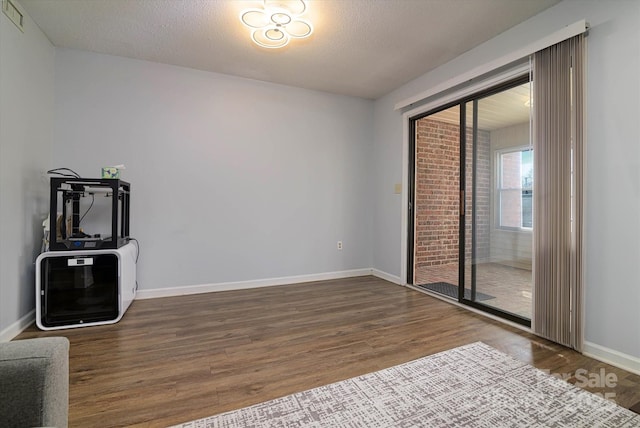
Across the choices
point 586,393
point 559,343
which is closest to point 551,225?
point 559,343

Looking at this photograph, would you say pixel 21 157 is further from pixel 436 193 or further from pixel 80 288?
pixel 436 193

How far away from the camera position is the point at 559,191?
87.8 inches

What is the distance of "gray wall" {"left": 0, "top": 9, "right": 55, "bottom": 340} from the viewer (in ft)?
7.29

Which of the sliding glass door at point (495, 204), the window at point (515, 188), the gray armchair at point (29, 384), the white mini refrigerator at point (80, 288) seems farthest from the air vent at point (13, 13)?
the window at point (515, 188)

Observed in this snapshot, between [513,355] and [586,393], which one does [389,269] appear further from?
[586,393]

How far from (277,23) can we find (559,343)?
3280 millimetres

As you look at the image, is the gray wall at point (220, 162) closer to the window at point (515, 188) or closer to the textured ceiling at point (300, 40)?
the textured ceiling at point (300, 40)

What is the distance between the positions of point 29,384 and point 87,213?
2781 mm

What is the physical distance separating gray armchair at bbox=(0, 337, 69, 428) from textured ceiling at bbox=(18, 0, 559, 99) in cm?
248

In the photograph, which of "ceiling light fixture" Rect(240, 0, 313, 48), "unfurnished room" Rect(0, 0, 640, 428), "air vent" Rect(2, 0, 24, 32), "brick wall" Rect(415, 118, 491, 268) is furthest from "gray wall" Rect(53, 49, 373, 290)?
"ceiling light fixture" Rect(240, 0, 313, 48)

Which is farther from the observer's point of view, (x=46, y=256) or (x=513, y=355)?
(x=46, y=256)

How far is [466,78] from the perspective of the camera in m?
2.94

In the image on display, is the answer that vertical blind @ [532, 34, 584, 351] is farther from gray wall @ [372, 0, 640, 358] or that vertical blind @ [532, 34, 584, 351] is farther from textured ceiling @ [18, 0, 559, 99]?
textured ceiling @ [18, 0, 559, 99]

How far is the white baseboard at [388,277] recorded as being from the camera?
3.97 meters
